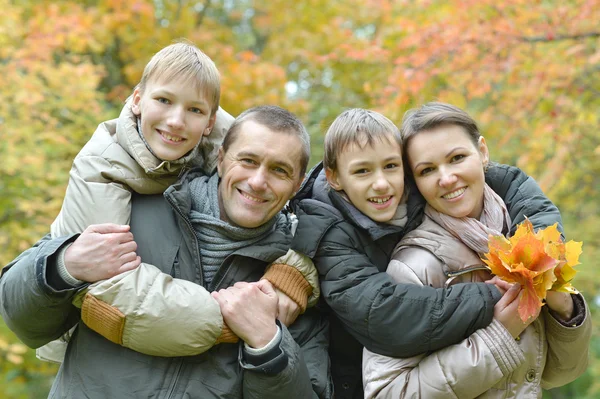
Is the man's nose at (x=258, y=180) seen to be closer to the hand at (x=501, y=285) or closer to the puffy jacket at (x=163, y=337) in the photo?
the puffy jacket at (x=163, y=337)

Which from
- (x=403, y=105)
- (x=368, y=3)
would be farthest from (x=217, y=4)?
(x=403, y=105)

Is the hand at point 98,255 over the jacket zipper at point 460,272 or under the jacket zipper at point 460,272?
over

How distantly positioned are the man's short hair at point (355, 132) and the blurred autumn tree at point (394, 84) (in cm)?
302

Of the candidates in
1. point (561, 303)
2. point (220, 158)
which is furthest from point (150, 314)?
point (561, 303)

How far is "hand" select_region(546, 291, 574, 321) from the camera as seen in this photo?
236 cm

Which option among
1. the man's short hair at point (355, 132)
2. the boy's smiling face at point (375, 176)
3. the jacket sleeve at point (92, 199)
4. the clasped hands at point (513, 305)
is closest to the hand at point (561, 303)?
the clasped hands at point (513, 305)

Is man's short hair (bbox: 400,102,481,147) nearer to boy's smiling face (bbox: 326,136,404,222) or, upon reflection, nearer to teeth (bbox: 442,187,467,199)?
boy's smiling face (bbox: 326,136,404,222)

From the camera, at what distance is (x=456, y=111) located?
266cm

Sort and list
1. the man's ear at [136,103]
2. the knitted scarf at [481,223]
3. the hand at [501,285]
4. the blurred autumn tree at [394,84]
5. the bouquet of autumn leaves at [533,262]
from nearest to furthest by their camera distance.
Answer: the bouquet of autumn leaves at [533,262] → the hand at [501,285] → the knitted scarf at [481,223] → the man's ear at [136,103] → the blurred autumn tree at [394,84]

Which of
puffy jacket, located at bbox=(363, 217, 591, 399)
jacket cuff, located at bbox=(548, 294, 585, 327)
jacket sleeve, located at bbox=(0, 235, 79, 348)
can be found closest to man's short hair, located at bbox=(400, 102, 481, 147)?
puffy jacket, located at bbox=(363, 217, 591, 399)

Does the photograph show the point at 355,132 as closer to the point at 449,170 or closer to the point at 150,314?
the point at 449,170

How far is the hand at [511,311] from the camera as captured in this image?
2.28 meters

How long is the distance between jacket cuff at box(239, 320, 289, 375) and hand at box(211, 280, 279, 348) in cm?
2

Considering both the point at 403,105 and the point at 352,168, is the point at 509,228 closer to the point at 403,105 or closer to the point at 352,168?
the point at 352,168
